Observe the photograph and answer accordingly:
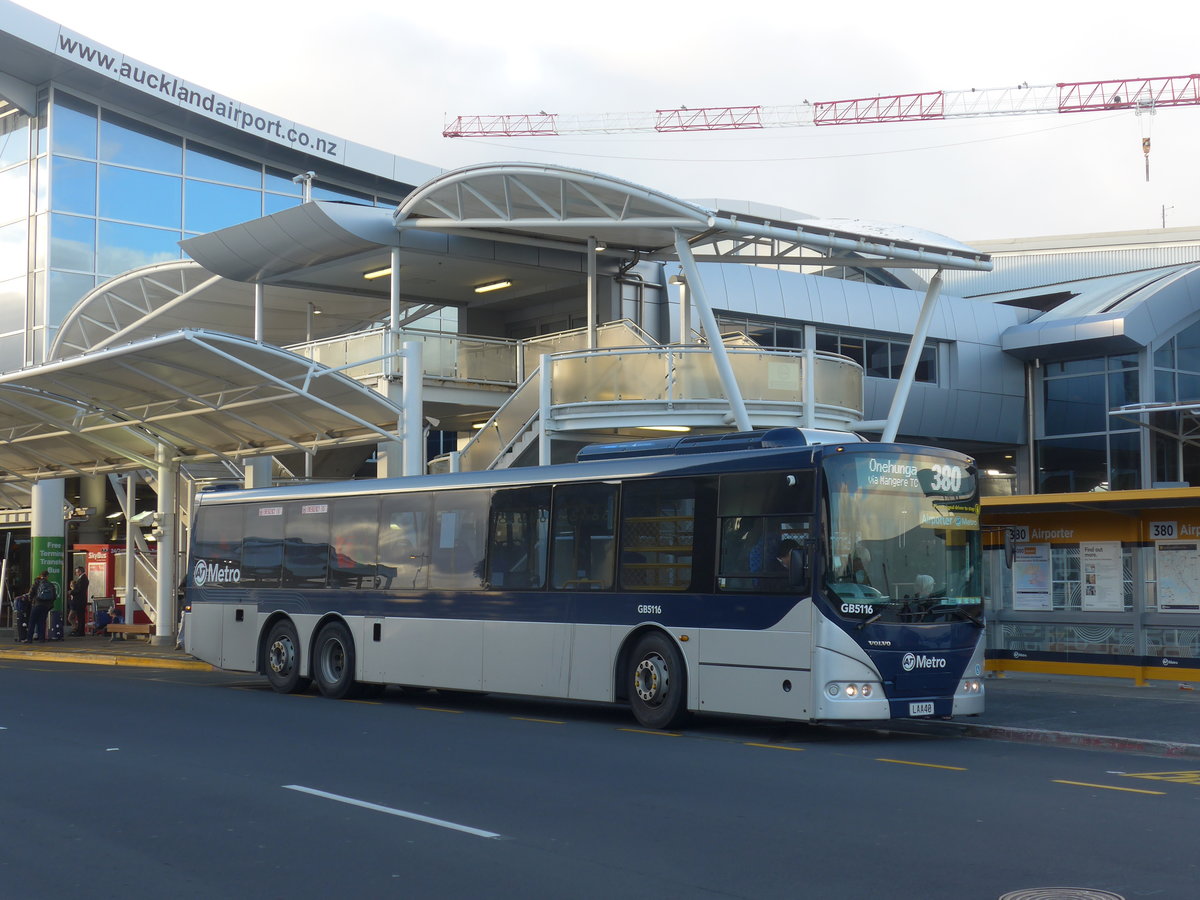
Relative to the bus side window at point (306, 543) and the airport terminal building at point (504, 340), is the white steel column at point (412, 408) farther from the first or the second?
the bus side window at point (306, 543)

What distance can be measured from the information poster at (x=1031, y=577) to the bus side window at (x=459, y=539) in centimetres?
837

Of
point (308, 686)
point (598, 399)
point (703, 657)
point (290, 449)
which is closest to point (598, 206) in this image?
point (598, 399)

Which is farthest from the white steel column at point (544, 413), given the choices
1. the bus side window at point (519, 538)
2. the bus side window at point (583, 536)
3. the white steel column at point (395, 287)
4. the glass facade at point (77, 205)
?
the glass facade at point (77, 205)

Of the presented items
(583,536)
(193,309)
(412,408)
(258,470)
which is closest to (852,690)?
(583,536)

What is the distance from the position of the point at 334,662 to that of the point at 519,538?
4.32 metres

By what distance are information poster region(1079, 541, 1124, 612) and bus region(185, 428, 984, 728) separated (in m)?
5.39

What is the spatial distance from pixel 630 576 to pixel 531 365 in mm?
14017

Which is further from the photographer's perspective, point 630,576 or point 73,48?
point 73,48

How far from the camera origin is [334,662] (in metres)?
19.5

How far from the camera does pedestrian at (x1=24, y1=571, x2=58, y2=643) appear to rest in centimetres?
3369

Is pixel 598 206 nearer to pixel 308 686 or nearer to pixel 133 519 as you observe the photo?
pixel 308 686

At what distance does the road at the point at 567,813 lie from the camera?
7.23 meters

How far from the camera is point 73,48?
139ft

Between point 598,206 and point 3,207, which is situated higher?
point 3,207
